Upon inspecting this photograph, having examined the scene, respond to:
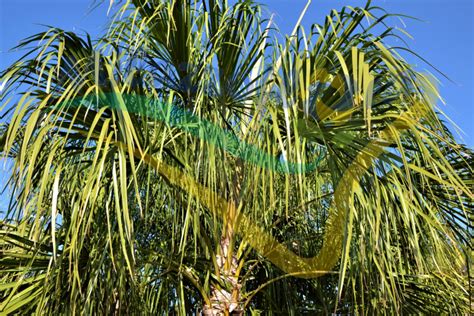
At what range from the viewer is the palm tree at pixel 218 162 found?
2.12 m

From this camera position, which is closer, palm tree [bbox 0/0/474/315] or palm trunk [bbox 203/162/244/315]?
palm tree [bbox 0/0/474/315]

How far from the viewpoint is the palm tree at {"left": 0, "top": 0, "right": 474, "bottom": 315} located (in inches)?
83.4

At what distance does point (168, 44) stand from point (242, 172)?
2.41 ft

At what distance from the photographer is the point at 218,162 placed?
2.42 meters

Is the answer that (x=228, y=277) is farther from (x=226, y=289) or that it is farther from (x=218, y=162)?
(x=218, y=162)

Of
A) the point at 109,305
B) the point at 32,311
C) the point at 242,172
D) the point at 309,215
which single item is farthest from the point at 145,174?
the point at 309,215

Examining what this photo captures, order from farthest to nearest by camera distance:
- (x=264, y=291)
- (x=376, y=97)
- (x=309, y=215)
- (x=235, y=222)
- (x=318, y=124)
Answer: (x=309, y=215)
(x=264, y=291)
(x=235, y=222)
(x=376, y=97)
(x=318, y=124)

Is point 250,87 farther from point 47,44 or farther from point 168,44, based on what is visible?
point 47,44

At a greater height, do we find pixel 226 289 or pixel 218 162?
pixel 218 162

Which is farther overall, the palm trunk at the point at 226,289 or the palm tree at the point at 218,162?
the palm trunk at the point at 226,289

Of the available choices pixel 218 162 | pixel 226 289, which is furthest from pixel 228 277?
pixel 218 162

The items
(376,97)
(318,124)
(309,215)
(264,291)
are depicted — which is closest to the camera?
(318,124)

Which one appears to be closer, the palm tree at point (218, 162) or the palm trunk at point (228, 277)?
the palm tree at point (218, 162)

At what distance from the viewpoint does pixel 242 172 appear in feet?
8.72
